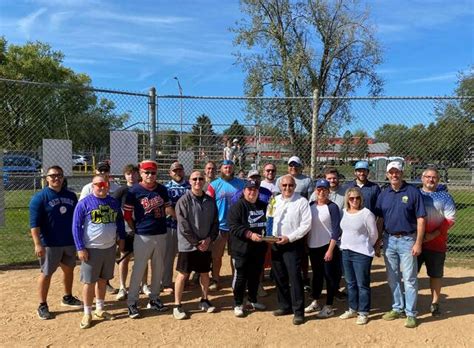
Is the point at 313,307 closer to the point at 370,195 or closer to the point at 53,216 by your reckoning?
the point at 370,195

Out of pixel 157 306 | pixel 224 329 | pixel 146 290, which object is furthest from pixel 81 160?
pixel 224 329

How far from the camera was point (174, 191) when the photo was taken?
5.86 metres

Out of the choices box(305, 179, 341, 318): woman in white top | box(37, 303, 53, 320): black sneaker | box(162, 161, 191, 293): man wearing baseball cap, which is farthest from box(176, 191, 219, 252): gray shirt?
box(37, 303, 53, 320): black sneaker

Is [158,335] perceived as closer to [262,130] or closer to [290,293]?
[290,293]

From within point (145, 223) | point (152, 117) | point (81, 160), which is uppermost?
point (152, 117)

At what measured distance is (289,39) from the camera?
2109cm

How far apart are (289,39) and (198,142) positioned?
11288 mm

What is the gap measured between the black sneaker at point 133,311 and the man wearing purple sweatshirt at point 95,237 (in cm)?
32

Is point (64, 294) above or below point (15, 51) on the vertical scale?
below

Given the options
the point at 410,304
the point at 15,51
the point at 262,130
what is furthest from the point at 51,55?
the point at 410,304

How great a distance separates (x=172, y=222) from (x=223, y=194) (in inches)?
31.2

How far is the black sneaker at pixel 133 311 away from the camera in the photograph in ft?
16.6

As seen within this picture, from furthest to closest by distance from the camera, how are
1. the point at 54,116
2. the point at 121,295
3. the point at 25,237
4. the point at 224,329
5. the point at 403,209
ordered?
the point at 54,116, the point at 25,237, the point at 121,295, the point at 403,209, the point at 224,329

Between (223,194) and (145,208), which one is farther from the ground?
(223,194)
